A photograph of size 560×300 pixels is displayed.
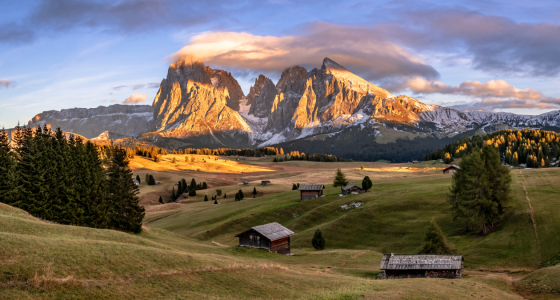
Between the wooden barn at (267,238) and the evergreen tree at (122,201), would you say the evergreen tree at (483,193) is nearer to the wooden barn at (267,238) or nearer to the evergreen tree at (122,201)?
the wooden barn at (267,238)

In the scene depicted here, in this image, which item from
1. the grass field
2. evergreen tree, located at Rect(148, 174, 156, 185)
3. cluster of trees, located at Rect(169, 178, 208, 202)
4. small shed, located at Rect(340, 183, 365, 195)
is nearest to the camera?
the grass field

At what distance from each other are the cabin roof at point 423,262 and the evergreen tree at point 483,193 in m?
19.5

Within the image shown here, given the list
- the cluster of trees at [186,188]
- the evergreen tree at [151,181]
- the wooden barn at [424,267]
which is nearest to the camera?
the wooden barn at [424,267]

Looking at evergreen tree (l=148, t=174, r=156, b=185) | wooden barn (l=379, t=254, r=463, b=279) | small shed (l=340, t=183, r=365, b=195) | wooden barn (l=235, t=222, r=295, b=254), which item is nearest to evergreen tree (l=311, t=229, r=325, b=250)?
wooden barn (l=235, t=222, r=295, b=254)

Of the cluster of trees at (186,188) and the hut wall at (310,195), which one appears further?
the cluster of trees at (186,188)

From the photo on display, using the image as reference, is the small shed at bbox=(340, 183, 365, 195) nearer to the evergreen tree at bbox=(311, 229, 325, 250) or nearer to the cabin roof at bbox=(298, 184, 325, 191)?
the cabin roof at bbox=(298, 184, 325, 191)

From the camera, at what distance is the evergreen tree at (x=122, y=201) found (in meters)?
55.3

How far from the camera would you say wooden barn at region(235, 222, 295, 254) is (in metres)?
53.1

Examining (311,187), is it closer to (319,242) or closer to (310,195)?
(310,195)

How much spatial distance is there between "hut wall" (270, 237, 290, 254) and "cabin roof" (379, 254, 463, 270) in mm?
17428

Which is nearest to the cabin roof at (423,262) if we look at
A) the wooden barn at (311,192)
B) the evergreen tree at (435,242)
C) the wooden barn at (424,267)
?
the wooden barn at (424,267)

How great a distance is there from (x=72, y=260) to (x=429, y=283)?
2711 centimetres

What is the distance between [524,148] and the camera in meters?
161

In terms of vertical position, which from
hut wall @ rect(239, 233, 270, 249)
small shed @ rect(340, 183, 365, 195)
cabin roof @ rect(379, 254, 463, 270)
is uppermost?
small shed @ rect(340, 183, 365, 195)
